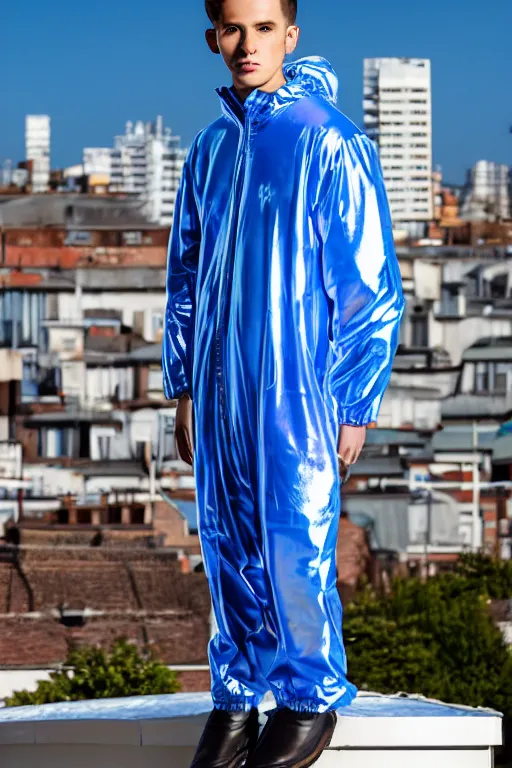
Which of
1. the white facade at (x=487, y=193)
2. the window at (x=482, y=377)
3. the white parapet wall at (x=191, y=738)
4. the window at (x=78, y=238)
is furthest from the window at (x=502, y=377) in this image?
the white parapet wall at (x=191, y=738)

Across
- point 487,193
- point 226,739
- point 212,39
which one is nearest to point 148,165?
point 487,193

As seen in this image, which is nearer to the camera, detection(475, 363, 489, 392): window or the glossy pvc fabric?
the glossy pvc fabric

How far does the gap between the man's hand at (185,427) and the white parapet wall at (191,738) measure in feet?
1.05

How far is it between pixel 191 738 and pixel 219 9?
0.84 m

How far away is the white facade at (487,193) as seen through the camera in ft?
43.5

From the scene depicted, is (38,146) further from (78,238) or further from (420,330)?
(420,330)

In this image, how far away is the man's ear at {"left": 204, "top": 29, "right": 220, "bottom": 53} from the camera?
5.49 feet

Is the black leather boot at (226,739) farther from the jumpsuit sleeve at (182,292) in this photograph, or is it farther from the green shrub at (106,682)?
the green shrub at (106,682)

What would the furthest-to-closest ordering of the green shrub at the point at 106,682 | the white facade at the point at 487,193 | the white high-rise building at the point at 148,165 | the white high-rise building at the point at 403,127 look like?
the white facade at the point at 487,193, the white high-rise building at the point at 148,165, the white high-rise building at the point at 403,127, the green shrub at the point at 106,682

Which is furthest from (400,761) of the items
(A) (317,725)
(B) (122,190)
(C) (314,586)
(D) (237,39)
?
(B) (122,190)

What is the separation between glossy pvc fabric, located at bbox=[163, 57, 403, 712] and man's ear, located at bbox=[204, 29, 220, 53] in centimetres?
6

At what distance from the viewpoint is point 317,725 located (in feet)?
5.12

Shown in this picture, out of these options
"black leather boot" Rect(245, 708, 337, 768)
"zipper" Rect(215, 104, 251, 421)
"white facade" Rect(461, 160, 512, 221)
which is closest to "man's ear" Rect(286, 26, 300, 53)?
"zipper" Rect(215, 104, 251, 421)

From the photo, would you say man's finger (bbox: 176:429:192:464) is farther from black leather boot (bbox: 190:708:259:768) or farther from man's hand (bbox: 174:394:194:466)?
black leather boot (bbox: 190:708:259:768)
